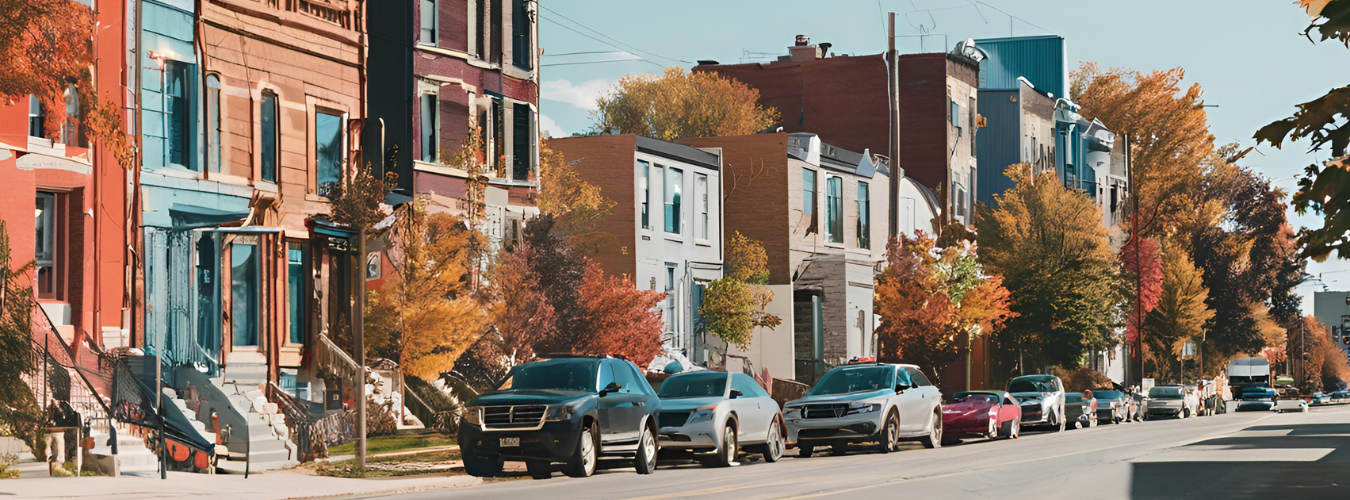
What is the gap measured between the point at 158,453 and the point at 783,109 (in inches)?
1995

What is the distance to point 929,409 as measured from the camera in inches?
1278

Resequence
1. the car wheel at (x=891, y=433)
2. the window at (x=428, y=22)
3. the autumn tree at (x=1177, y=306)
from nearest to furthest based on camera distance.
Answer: the car wheel at (x=891, y=433)
the window at (x=428, y=22)
the autumn tree at (x=1177, y=306)

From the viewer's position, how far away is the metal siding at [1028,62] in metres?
87.2

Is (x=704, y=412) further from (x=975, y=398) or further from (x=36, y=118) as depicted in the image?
(x=975, y=398)

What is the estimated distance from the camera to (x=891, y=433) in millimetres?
30391

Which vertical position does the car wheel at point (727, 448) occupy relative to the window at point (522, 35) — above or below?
below

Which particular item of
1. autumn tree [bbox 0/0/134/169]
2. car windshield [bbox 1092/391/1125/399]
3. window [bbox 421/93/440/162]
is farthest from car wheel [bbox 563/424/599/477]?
car windshield [bbox 1092/391/1125/399]

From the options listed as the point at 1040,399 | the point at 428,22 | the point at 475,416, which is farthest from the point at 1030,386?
the point at 475,416

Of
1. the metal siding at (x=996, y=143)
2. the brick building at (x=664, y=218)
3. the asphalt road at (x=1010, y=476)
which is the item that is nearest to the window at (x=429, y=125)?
the brick building at (x=664, y=218)

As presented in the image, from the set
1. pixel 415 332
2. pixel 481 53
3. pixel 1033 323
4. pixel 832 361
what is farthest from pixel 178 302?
pixel 1033 323

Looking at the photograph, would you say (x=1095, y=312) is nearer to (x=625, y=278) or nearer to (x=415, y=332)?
(x=625, y=278)

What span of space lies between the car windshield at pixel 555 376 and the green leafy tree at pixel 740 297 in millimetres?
22679

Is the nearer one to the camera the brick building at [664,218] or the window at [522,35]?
the window at [522,35]

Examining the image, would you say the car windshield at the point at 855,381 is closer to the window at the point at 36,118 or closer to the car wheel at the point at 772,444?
the car wheel at the point at 772,444
